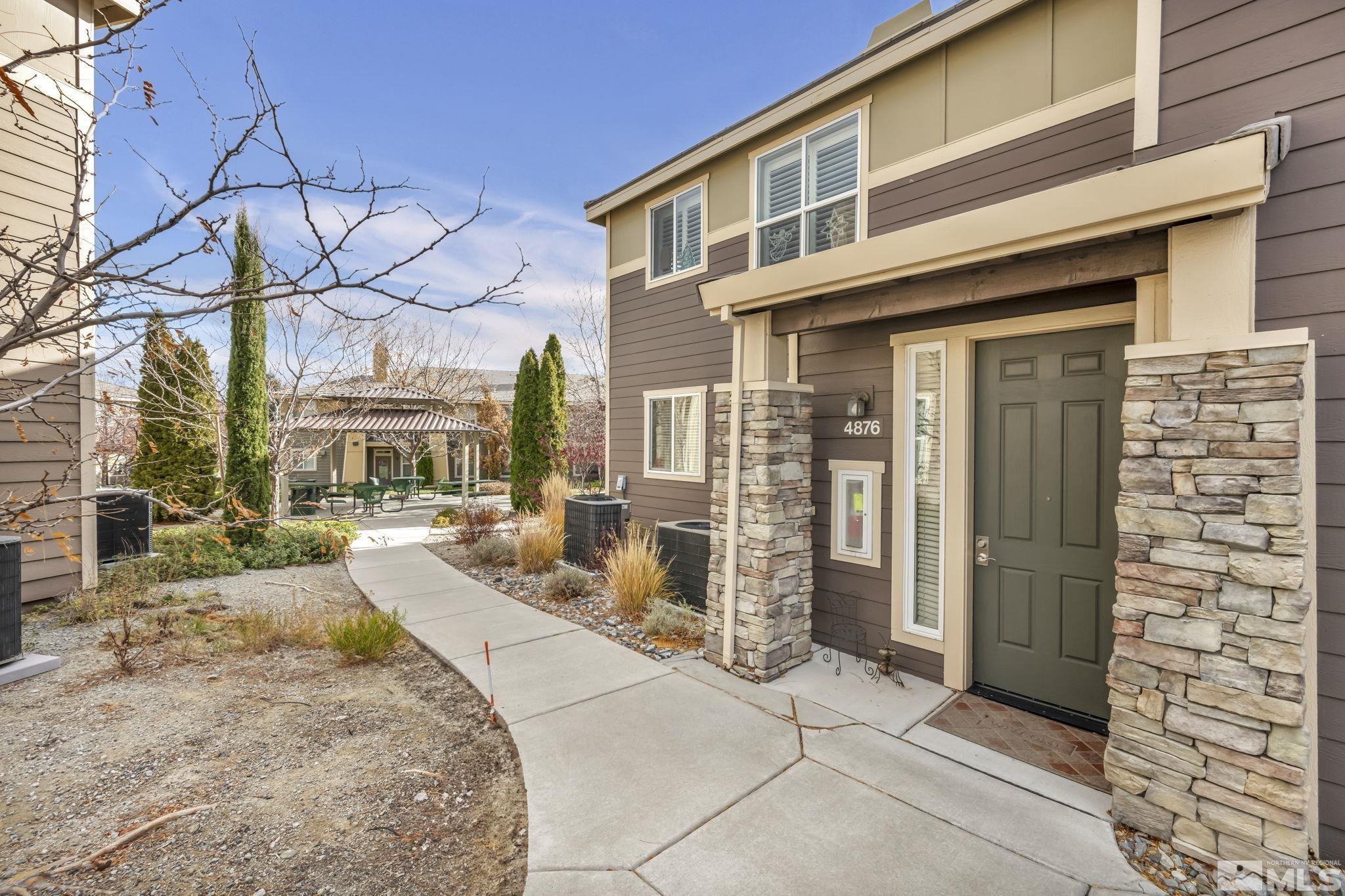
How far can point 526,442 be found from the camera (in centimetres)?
→ 1267

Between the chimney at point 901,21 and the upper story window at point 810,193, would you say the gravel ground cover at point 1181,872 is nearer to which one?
the upper story window at point 810,193

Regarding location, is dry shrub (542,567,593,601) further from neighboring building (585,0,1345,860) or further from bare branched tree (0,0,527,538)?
bare branched tree (0,0,527,538)

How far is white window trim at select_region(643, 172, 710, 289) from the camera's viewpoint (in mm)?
7012

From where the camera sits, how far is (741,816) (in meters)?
2.82

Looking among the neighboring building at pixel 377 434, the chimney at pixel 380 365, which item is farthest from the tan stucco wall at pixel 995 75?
the chimney at pixel 380 365

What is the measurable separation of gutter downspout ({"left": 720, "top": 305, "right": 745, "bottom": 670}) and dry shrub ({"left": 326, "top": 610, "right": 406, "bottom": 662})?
9.48ft

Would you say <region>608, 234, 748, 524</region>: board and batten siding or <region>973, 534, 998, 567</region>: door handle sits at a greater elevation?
<region>608, 234, 748, 524</region>: board and batten siding

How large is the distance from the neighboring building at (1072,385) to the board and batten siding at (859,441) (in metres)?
0.02

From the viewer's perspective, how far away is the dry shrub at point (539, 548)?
316 inches

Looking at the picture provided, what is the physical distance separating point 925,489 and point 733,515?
1.45 m

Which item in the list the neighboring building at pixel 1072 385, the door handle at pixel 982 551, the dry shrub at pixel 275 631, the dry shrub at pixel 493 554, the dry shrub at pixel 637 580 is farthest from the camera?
the dry shrub at pixel 493 554

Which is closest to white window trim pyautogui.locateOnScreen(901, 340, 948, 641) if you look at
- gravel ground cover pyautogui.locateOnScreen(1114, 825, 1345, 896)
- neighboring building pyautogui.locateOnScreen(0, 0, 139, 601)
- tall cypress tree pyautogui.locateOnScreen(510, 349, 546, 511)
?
gravel ground cover pyautogui.locateOnScreen(1114, 825, 1345, 896)

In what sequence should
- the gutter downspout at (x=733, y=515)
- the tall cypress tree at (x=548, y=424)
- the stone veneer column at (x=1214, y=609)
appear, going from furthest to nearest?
1. the tall cypress tree at (x=548, y=424)
2. the gutter downspout at (x=733, y=515)
3. the stone veneer column at (x=1214, y=609)

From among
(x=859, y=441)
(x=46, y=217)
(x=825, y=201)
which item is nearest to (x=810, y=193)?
(x=825, y=201)
